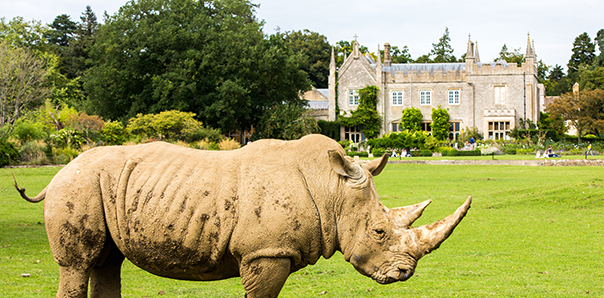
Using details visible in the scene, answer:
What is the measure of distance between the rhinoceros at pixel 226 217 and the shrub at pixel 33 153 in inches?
1061

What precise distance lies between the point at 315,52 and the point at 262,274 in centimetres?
8238

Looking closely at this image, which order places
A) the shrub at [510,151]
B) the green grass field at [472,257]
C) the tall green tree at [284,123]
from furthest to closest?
the tall green tree at [284,123], the shrub at [510,151], the green grass field at [472,257]

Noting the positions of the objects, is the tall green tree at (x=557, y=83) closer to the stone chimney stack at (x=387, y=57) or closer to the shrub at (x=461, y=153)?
the stone chimney stack at (x=387, y=57)

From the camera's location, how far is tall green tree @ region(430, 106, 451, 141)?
5869 centimetres

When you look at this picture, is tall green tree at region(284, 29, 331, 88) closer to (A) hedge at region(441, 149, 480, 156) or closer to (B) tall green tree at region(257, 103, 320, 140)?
(B) tall green tree at region(257, 103, 320, 140)

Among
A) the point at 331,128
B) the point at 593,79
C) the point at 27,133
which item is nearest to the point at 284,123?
the point at 331,128

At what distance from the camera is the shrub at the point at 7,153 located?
28041mm

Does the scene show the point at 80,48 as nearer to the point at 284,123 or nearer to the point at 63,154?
the point at 284,123

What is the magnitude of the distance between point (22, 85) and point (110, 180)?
156 feet

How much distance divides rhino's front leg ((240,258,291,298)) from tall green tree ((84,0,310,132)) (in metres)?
39.4

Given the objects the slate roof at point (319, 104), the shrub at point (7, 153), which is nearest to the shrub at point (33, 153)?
the shrub at point (7, 153)

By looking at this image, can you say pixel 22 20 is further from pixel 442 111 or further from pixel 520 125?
pixel 520 125

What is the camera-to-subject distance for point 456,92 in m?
60.4

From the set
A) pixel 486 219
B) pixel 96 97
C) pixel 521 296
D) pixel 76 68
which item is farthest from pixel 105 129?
pixel 76 68
